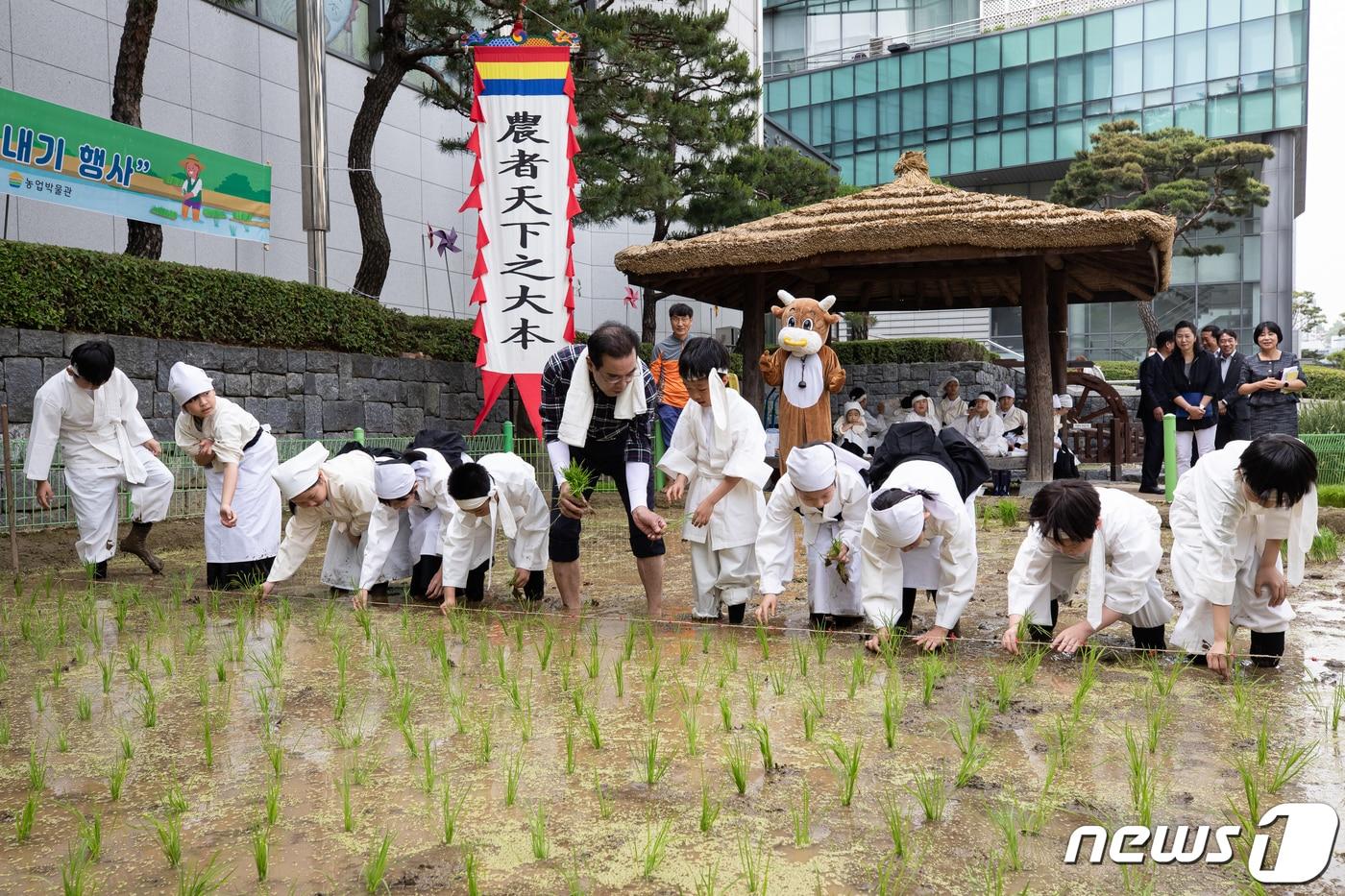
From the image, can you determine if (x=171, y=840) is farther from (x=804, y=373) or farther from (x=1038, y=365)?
(x=1038, y=365)

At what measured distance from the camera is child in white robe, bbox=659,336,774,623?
4.80m

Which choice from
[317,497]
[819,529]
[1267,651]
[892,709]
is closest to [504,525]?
[317,497]

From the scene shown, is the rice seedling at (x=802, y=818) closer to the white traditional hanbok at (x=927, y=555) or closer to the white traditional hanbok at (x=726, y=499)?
the white traditional hanbok at (x=927, y=555)

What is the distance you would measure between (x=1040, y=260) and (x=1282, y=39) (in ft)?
77.4

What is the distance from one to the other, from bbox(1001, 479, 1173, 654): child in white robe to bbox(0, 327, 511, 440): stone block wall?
6836mm

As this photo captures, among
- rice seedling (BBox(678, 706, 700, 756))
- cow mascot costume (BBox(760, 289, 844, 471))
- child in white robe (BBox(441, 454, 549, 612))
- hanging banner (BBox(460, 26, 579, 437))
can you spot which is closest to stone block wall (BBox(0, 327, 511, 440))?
hanging banner (BBox(460, 26, 579, 437))

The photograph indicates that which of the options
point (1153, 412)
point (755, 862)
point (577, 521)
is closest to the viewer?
point (755, 862)

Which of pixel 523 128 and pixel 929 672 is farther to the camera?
pixel 523 128

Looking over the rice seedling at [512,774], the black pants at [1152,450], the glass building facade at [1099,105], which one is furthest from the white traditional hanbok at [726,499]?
the glass building facade at [1099,105]

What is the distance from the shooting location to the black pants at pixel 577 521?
489cm

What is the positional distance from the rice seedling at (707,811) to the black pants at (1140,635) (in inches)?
82.4

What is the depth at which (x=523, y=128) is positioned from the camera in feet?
32.2

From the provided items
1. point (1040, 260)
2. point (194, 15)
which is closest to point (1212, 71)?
point (1040, 260)

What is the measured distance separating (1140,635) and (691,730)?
6.79 ft
